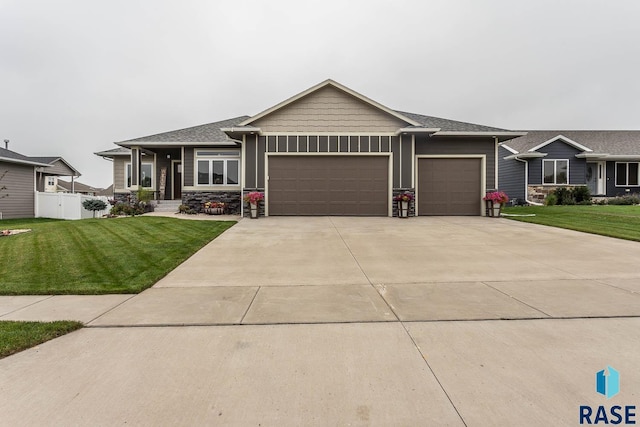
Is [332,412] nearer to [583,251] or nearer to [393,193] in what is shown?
[583,251]

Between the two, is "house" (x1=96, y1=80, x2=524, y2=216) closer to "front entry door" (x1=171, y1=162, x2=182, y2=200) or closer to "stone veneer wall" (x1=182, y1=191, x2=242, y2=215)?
"stone veneer wall" (x1=182, y1=191, x2=242, y2=215)

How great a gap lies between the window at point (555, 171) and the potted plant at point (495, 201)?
1068 cm

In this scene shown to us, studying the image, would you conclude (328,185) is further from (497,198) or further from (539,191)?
(539,191)

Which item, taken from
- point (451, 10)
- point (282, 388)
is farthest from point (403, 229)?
point (451, 10)

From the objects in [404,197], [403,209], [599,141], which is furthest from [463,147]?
[599,141]

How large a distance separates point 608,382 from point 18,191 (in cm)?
2524

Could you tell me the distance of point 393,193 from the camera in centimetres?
1398

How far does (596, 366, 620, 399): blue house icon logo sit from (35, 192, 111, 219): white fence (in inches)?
903

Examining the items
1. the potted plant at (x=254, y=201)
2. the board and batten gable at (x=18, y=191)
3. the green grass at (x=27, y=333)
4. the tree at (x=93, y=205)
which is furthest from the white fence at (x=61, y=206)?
the green grass at (x=27, y=333)

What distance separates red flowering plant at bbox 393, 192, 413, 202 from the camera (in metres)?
13.4

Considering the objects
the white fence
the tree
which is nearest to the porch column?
the tree

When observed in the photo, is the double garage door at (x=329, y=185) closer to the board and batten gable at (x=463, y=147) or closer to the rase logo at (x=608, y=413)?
the board and batten gable at (x=463, y=147)

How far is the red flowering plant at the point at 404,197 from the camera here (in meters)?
13.4

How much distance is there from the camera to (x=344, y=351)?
109 inches
